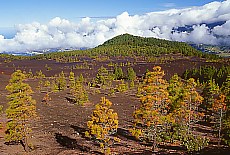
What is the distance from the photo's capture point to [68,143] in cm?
4503

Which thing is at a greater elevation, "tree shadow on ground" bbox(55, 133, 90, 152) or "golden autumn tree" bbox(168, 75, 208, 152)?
"golden autumn tree" bbox(168, 75, 208, 152)

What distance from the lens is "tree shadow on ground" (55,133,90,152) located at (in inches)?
1654

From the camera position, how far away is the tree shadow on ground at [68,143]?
4200cm

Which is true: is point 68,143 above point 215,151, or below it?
below

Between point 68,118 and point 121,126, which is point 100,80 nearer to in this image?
point 68,118

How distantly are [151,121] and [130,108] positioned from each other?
49182mm

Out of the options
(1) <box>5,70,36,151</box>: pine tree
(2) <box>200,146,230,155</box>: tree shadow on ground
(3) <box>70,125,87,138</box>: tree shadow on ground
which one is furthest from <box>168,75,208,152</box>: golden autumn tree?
(1) <box>5,70,36,151</box>: pine tree

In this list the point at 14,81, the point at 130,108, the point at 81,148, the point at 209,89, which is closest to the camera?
the point at 14,81

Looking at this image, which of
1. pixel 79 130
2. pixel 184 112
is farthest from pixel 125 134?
pixel 184 112

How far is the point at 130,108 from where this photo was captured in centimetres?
8262

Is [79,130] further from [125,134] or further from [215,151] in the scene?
[215,151]

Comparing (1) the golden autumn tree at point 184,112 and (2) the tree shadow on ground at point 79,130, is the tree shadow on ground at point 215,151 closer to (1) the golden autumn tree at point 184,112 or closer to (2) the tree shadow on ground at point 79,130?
(1) the golden autumn tree at point 184,112

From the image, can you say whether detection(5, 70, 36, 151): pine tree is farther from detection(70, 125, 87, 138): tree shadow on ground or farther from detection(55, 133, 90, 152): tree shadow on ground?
detection(70, 125, 87, 138): tree shadow on ground

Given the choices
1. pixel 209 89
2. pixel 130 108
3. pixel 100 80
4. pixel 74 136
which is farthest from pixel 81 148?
pixel 100 80
